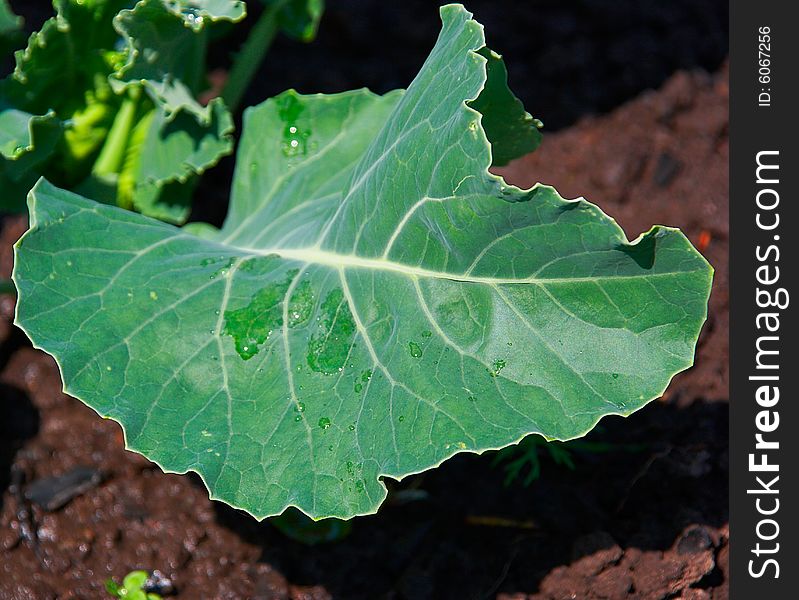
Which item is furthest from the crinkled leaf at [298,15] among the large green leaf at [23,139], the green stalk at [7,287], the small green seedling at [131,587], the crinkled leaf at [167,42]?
the small green seedling at [131,587]

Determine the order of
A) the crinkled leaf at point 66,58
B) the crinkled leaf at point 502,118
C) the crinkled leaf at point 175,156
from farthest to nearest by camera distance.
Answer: the crinkled leaf at point 175,156
the crinkled leaf at point 66,58
the crinkled leaf at point 502,118

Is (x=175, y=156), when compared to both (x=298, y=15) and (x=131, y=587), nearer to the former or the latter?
(x=298, y=15)

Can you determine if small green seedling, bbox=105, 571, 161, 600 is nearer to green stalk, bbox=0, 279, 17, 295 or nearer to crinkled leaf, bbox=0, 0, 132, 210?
green stalk, bbox=0, 279, 17, 295

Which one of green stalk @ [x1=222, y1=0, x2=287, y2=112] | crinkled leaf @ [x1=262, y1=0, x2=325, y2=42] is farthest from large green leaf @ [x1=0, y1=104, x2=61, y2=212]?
crinkled leaf @ [x1=262, y1=0, x2=325, y2=42]

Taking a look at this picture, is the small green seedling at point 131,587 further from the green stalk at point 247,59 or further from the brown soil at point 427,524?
the green stalk at point 247,59

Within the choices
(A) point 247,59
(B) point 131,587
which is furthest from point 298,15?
(B) point 131,587

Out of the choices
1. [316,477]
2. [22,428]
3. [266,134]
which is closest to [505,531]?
[316,477]
